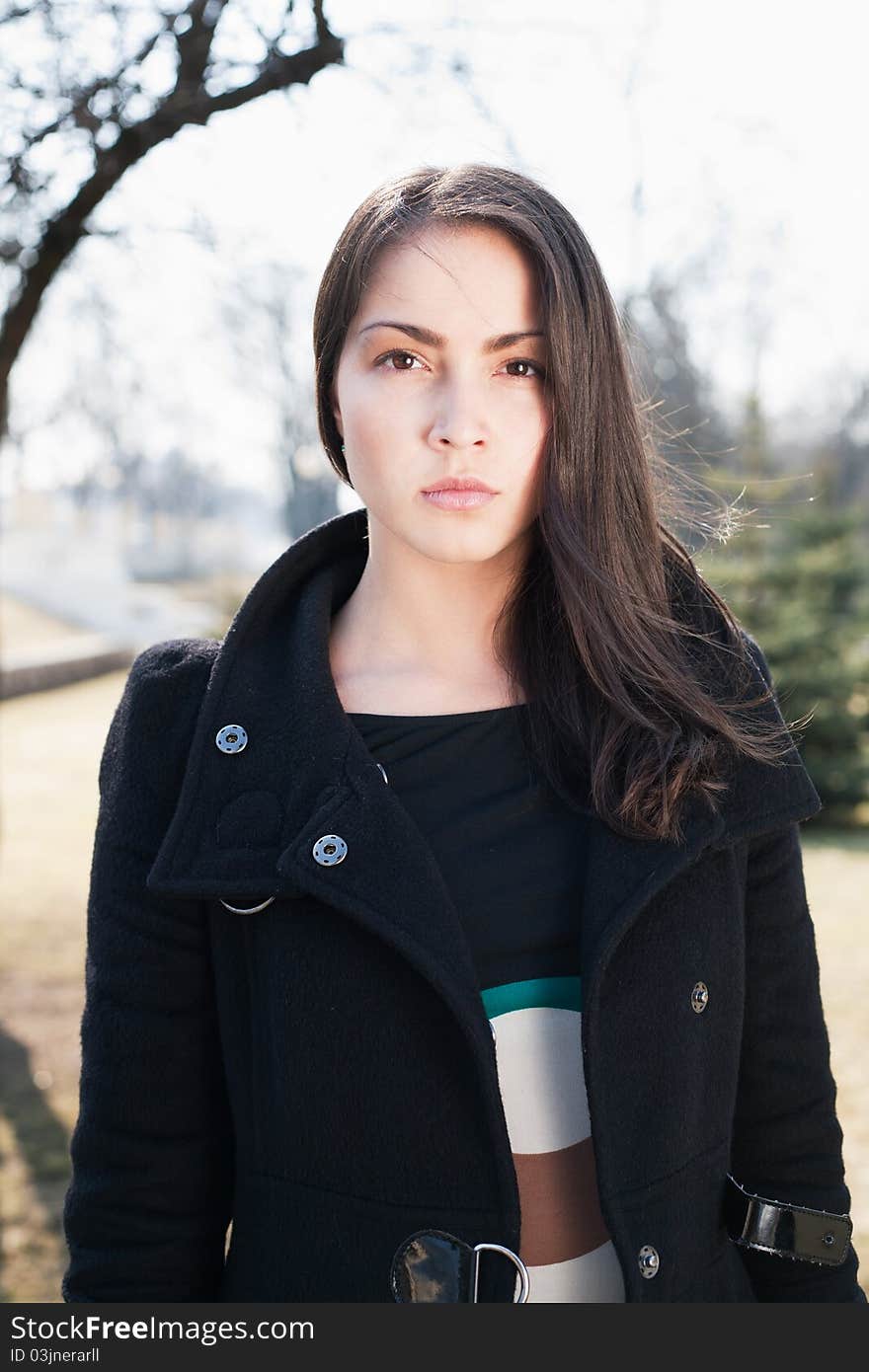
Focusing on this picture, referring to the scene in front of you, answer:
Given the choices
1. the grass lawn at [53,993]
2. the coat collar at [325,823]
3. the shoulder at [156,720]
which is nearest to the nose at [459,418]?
the coat collar at [325,823]

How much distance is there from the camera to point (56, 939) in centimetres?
717

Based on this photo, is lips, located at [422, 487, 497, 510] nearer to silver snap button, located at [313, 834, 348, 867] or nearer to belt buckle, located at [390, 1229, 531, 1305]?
silver snap button, located at [313, 834, 348, 867]

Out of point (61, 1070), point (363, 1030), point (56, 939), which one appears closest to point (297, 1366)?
point (363, 1030)

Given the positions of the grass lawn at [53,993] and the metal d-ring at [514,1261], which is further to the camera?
the grass lawn at [53,993]

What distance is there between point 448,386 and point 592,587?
34cm

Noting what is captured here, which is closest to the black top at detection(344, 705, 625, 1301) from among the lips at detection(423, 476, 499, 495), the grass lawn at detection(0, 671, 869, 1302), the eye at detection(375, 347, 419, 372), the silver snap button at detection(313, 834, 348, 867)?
the silver snap button at detection(313, 834, 348, 867)

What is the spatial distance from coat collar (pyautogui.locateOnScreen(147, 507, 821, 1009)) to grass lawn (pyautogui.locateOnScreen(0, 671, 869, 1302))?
8.36ft

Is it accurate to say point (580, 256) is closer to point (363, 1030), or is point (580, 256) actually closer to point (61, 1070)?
point (363, 1030)

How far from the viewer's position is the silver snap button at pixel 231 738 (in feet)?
5.31

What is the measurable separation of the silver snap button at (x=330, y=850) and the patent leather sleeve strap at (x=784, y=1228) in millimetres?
684

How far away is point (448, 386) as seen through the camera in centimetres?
158

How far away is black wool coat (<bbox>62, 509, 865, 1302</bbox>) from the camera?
58.4 inches

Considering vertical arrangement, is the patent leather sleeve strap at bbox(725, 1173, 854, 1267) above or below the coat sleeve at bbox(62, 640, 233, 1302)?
below

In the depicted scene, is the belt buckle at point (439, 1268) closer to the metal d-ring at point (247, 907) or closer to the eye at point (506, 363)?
the metal d-ring at point (247, 907)
